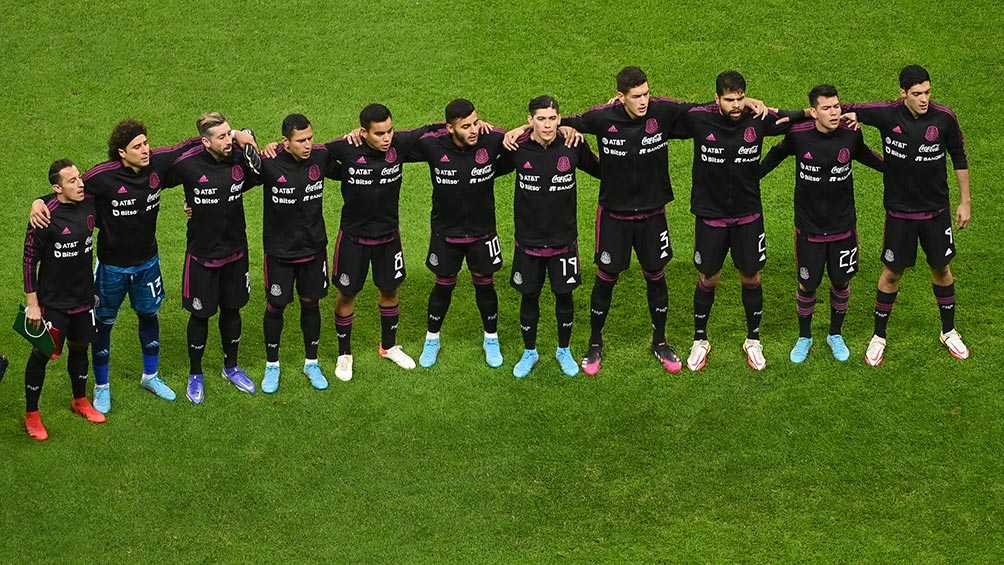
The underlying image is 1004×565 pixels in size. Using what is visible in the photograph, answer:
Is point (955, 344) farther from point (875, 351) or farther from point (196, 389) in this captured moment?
point (196, 389)

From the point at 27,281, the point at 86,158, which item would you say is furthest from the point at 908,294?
the point at 86,158

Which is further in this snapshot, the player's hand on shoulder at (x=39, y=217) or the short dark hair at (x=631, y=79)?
the short dark hair at (x=631, y=79)

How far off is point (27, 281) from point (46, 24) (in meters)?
7.22

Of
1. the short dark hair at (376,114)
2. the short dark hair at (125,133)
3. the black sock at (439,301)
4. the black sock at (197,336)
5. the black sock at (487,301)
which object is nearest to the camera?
the short dark hair at (125,133)

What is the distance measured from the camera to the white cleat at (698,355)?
480 inches

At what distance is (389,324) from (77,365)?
106 inches

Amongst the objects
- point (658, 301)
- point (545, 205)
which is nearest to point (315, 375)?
point (545, 205)

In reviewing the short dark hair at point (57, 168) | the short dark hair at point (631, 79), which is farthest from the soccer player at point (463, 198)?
the short dark hair at point (57, 168)

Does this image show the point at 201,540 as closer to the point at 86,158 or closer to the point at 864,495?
the point at 864,495

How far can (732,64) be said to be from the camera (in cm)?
1622

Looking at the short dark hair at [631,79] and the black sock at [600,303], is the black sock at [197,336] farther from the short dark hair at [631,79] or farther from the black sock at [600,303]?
the short dark hair at [631,79]

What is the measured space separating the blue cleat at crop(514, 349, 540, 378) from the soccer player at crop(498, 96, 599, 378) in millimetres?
421

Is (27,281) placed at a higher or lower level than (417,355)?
higher

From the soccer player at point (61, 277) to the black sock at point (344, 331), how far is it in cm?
211
